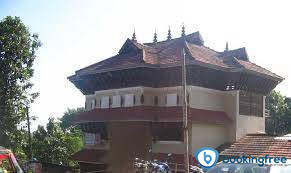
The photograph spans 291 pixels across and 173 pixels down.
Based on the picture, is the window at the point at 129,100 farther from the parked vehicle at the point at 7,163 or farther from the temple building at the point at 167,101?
the parked vehicle at the point at 7,163

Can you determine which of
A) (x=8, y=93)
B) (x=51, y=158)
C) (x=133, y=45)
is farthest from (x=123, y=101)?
(x=51, y=158)

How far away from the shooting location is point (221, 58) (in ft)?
74.7

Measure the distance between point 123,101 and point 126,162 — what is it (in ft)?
11.8

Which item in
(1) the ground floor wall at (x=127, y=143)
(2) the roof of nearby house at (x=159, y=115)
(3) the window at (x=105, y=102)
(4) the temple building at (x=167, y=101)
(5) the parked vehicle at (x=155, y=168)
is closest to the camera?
(5) the parked vehicle at (x=155, y=168)

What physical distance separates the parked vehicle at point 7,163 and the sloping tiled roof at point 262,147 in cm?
1165

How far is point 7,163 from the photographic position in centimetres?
823

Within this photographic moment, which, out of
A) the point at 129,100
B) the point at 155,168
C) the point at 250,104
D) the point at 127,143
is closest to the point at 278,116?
the point at 250,104

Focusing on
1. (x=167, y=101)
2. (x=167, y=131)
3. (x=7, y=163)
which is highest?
(x=167, y=101)

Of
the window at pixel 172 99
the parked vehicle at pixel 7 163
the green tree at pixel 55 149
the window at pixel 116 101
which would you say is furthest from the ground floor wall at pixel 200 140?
the green tree at pixel 55 149

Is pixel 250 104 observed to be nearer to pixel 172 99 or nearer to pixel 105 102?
pixel 172 99

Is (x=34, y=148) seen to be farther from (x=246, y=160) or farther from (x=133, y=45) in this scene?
(x=246, y=160)

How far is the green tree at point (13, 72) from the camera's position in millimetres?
22656

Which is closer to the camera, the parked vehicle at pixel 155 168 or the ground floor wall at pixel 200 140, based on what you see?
the parked vehicle at pixel 155 168

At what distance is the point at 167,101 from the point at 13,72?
31.5 feet
